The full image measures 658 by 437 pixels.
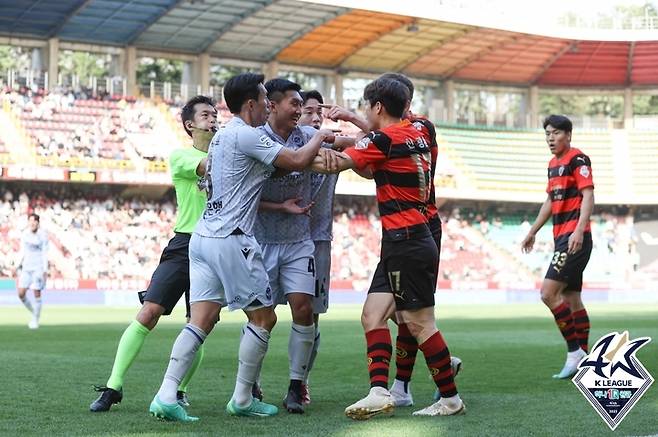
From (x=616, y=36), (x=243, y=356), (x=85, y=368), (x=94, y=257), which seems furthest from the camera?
(x=616, y=36)

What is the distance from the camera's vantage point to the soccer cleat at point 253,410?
7.17 metres

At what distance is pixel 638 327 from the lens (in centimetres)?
1978

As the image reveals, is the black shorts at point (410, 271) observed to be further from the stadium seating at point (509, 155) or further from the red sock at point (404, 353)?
the stadium seating at point (509, 155)

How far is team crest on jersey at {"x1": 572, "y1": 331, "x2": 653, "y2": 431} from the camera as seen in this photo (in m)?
5.35

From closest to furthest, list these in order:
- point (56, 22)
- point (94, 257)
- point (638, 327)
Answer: point (638, 327) → point (94, 257) → point (56, 22)

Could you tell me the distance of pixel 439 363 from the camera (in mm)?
6980

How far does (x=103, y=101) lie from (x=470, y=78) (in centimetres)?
1861

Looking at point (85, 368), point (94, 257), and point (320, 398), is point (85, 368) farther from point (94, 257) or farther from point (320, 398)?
point (94, 257)

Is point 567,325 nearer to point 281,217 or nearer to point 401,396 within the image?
point 401,396

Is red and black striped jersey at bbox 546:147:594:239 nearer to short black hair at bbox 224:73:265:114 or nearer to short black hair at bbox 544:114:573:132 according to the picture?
short black hair at bbox 544:114:573:132

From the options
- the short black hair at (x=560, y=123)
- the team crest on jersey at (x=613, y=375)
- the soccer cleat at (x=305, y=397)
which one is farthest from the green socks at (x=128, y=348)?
the short black hair at (x=560, y=123)

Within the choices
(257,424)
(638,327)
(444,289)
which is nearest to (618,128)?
(444,289)

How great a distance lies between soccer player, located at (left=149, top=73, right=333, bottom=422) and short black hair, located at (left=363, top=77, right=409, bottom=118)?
41 centimetres

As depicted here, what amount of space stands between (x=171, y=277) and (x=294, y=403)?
1.27 meters
